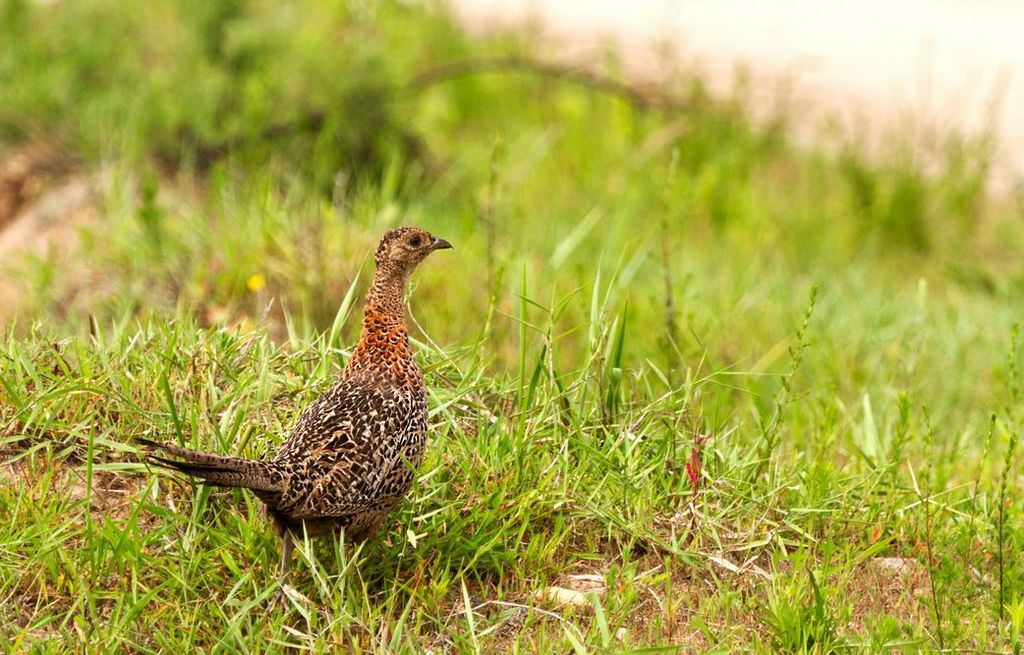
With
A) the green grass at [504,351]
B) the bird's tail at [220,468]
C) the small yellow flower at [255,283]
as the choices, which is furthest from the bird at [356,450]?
the small yellow flower at [255,283]

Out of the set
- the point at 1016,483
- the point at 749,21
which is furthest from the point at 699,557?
the point at 749,21

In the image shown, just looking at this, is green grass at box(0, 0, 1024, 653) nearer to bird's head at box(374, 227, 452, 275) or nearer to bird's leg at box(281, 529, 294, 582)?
bird's leg at box(281, 529, 294, 582)

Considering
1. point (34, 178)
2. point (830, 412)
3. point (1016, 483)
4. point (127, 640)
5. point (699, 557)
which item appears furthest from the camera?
point (34, 178)

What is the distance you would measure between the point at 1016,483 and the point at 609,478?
1.66 metres

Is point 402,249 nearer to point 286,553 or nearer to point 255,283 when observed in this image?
point 286,553

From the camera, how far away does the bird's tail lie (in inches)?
144

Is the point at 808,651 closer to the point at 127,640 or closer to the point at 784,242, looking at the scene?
the point at 127,640

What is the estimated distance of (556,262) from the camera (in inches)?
274

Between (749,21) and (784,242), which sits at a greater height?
(749,21)

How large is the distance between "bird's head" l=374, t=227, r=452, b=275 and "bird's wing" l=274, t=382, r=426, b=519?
0.46 metres

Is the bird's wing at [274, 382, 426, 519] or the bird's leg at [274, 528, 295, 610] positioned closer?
the bird's wing at [274, 382, 426, 519]

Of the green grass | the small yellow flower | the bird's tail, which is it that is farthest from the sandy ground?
the bird's tail

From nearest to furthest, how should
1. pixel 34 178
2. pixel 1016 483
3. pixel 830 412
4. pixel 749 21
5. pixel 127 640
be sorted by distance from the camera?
pixel 127 640, pixel 830 412, pixel 1016 483, pixel 34 178, pixel 749 21

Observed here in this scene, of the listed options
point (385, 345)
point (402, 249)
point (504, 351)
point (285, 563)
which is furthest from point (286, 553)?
point (504, 351)
